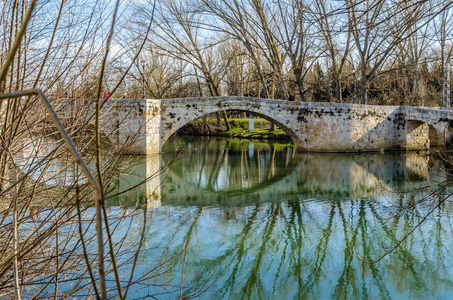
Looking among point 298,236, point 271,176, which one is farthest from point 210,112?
point 298,236

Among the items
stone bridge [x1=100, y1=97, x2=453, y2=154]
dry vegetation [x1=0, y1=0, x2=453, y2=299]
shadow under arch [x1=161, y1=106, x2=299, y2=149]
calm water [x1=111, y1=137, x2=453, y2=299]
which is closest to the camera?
dry vegetation [x1=0, y1=0, x2=453, y2=299]

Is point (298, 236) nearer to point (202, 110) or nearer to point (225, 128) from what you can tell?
point (202, 110)

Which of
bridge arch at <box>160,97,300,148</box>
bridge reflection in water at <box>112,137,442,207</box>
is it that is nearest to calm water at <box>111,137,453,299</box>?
bridge reflection in water at <box>112,137,442,207</box>

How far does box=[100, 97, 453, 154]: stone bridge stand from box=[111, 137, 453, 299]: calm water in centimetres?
390

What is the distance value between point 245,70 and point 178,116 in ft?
28.8

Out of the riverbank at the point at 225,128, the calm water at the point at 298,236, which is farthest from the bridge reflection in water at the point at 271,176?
the riverbank at the point at 225,128

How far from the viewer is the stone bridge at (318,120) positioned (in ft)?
43.2

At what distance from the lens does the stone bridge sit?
43.2ft

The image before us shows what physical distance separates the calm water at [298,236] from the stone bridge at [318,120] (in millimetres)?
3898

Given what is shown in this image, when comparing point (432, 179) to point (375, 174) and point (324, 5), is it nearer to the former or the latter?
point (375, 174)

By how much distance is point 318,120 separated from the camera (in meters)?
13.6

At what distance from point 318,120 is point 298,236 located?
348 inches

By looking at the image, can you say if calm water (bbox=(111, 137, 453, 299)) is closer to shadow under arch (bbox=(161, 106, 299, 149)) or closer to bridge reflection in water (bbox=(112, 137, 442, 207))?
bridge reflection in water (bbox=(112, 137, 442, 207))

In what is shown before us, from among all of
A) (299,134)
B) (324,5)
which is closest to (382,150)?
(299,134)
